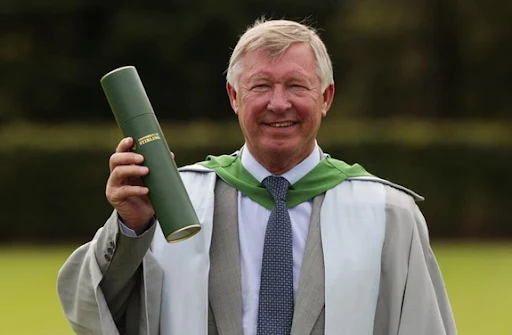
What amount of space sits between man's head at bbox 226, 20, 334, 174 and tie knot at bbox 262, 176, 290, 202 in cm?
9

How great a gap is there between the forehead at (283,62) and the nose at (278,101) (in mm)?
52

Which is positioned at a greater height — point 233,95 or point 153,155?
point 233,95

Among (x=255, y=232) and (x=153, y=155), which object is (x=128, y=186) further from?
(x=255, y=232)

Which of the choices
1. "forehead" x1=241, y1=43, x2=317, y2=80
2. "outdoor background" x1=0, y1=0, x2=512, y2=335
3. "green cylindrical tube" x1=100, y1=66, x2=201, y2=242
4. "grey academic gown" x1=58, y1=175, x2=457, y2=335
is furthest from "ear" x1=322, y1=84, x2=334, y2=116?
"outdoor background" x1=0, y1=0, x2=512, y2=335

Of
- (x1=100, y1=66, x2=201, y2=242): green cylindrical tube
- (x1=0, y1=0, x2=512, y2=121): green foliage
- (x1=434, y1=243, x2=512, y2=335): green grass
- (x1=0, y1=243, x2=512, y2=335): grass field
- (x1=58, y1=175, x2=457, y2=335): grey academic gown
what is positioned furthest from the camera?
Result: (x1=0, y1=0, x2=512, y2=121): green foliage

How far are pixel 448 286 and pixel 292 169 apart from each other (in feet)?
36.8

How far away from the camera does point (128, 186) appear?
3570 millimetres

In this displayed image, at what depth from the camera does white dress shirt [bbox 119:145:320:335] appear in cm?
389

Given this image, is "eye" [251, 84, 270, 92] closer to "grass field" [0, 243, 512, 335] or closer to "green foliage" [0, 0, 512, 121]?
"grass field" [0, 243, 512, 335]

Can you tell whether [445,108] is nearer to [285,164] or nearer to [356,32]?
[356,32]

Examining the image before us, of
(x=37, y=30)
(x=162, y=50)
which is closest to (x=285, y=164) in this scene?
(x=162, y=50)

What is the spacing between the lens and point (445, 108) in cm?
2972

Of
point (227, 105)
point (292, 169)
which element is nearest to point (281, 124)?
point (292, 169)

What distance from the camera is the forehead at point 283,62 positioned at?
12.7 ft
